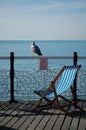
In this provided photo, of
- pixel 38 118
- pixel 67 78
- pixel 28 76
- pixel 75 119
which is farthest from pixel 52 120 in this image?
pixel 28 76

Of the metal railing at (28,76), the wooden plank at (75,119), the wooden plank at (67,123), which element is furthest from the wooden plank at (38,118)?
the metal railing at (28,76)

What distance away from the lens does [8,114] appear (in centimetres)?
646

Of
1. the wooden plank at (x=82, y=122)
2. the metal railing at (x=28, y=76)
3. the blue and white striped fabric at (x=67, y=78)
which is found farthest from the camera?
the metal railing at (x=28, y=76)

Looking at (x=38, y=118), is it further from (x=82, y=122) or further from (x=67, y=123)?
(x=82, y=122)

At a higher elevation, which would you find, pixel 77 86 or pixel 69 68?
pixel 69 68

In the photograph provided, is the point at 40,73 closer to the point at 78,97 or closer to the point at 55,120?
the point at 78,97

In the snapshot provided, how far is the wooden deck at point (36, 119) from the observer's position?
18.5 feet

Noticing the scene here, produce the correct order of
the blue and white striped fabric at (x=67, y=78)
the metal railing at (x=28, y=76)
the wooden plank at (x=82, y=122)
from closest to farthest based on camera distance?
the wooden plank at (x=82, y=122) < the blue and white striped fabric at (x=67, y=78) < the metal railing at (x=28, y=76)

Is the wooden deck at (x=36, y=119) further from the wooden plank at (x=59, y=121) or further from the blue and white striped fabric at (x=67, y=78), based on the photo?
the blue and white striped fabric at (x=67, y=78)

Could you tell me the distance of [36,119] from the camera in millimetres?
6117

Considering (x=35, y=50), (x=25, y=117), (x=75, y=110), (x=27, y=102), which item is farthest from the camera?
(x=35, y=50)

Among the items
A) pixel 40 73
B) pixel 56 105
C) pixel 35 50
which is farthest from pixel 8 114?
pixel 35 50

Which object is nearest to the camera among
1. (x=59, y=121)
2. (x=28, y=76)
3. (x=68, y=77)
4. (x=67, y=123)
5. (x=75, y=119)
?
(x=67, y=123)

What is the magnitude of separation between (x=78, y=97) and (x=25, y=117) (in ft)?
8.06
